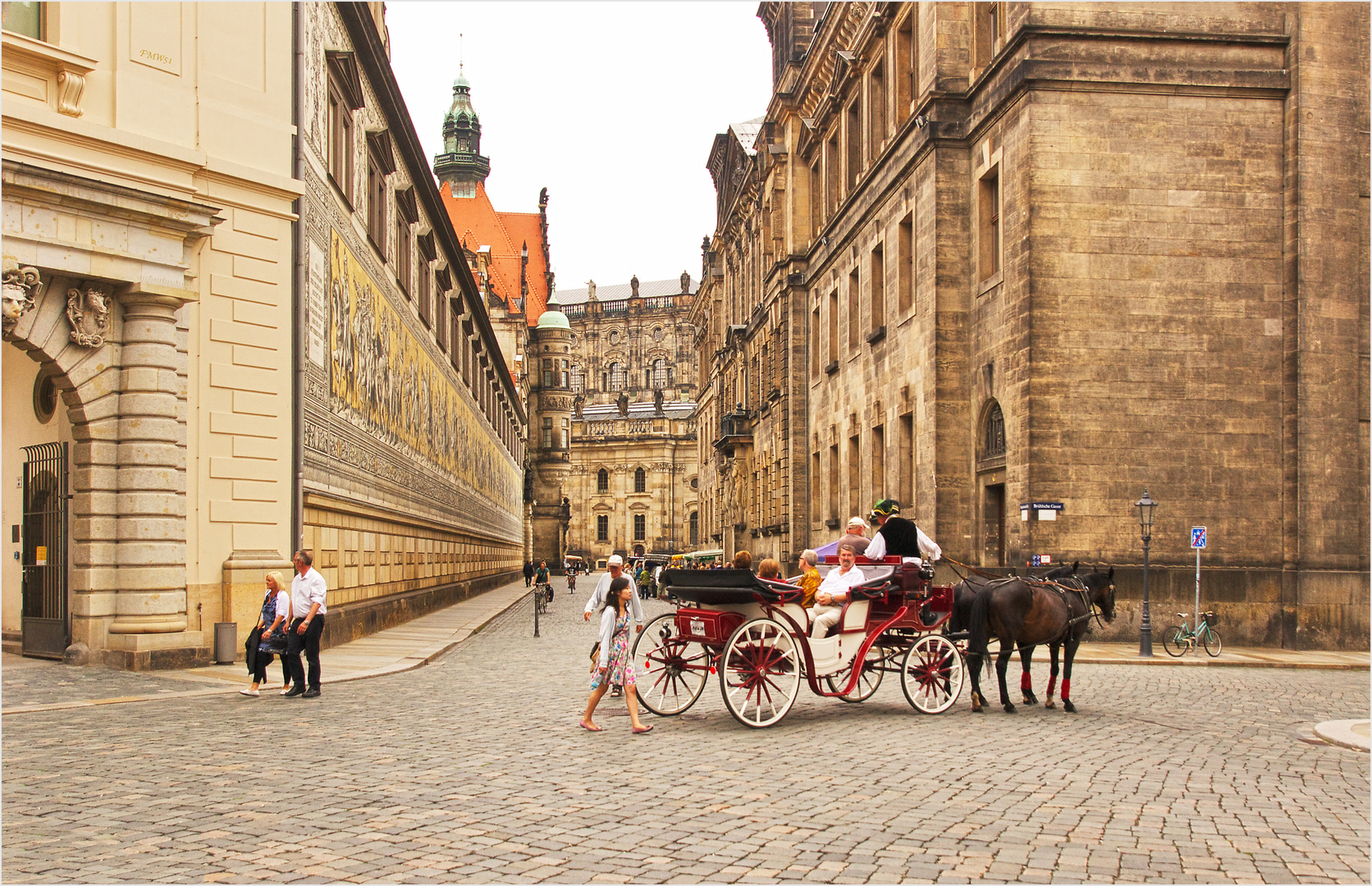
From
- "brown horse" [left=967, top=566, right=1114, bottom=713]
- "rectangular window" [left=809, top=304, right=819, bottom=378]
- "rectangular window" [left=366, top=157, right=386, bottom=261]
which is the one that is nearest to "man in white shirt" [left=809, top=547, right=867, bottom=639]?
"brown horse" [left=967, top=566, right=1114, bottom=713]

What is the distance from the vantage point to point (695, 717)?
40.4 ft

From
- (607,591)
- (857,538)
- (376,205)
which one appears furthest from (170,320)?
(376,205)

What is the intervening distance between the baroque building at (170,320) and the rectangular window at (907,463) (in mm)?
14118

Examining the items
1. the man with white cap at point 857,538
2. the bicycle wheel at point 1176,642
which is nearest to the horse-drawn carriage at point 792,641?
the man with white cap at point 857,538

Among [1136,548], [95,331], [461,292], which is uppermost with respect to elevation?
[461,292]

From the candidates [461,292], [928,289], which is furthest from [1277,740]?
[461,292]

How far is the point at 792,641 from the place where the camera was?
37.2 ft

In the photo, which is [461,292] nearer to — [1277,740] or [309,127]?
[309,127]

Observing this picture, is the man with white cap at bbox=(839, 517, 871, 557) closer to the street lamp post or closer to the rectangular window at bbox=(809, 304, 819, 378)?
the street lamp post

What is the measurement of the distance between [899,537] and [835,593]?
1252 mm

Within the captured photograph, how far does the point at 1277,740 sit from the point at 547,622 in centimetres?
2380

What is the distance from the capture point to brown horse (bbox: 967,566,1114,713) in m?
12.2

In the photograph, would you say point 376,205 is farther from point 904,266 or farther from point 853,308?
point 853,308

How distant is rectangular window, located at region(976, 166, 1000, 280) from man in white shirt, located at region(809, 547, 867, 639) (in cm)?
1581
